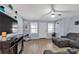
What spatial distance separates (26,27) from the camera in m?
3.78

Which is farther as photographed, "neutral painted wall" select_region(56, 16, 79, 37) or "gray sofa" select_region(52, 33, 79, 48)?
"neutral painted wall" select_region(56, 16, 79, 37)

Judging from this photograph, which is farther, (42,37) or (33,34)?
(42,37)

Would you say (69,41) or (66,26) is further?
(66,26)

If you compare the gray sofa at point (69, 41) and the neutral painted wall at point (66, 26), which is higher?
the neutral painted wall at point (66, 26)

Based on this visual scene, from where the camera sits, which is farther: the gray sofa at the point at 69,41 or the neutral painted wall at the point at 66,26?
the neutral painted wall at the point at 66,26

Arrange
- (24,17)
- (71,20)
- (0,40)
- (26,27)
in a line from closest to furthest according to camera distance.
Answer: (0,40) < (24,17) < (26,27) < (71,20)

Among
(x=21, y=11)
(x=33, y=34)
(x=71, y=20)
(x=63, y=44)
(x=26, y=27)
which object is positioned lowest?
(x=63, y=44)

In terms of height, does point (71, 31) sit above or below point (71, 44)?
above

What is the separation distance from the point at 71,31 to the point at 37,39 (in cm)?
164

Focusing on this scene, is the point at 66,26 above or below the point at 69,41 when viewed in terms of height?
above

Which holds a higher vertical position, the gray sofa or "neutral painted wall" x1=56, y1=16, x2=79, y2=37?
"neutral painted wall" x1=56, y1=16, x2=79, y2=37
